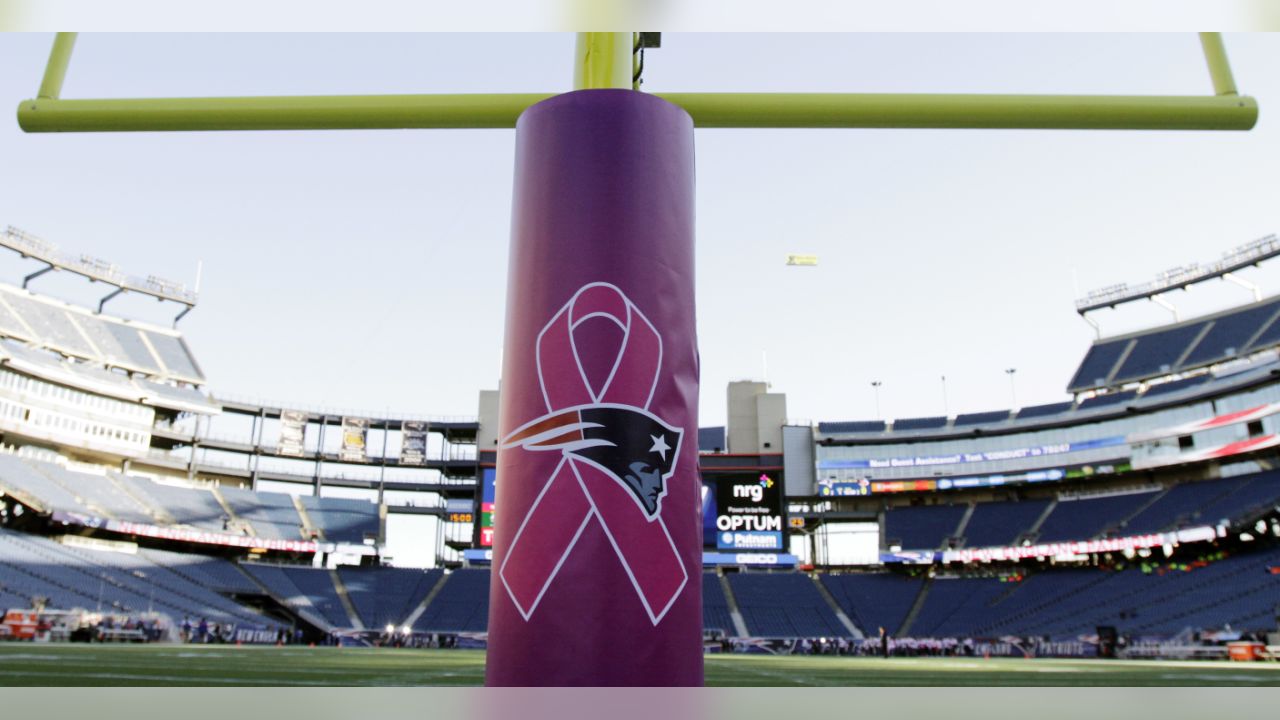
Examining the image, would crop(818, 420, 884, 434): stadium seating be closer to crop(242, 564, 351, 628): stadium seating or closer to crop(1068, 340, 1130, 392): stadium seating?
crop(1068, 340, 1130, 392): stadium seating

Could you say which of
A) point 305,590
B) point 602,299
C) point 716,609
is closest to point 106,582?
point 305,590

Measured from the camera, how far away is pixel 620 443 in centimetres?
258

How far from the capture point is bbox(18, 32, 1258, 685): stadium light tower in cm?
248

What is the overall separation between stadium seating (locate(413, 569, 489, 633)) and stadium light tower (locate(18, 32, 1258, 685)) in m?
32.6

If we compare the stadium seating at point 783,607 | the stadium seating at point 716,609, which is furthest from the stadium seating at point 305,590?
the stadium seating at point 783,607

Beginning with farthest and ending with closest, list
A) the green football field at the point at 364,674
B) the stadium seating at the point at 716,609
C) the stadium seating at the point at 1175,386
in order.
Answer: the stadium seating at the point at 1175,386 < the stadium seating at the point at 716,609 < the green football field at the point at 364,674

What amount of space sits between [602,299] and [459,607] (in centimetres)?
3704

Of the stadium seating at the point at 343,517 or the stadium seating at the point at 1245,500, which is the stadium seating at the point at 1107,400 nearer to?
the stadium seating at the point at 1245,500

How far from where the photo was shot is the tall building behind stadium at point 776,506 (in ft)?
103

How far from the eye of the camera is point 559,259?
278 cm

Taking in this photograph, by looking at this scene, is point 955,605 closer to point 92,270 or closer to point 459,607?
point 459,607
